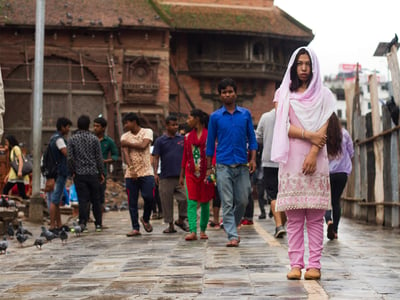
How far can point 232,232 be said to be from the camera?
1058cm

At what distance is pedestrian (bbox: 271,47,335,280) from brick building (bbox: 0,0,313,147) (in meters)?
26.4

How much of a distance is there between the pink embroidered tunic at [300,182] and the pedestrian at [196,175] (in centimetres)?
402

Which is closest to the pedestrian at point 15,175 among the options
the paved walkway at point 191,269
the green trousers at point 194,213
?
the paved walkway at point 191,269

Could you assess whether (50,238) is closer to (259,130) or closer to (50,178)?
(50,178)

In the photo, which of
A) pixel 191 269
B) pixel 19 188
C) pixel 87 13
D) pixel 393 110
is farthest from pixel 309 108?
pixel 87 13

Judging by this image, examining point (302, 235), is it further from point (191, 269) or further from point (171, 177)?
point (171, 177)

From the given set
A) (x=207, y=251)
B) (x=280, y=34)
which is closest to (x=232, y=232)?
(x=207, y=251)

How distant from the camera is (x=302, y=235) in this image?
7.54 m

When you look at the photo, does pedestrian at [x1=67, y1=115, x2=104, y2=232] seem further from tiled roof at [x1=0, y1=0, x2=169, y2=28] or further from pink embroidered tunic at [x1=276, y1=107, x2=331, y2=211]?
tiled roof at [x1=0, y1=0, x2=169, y2=28]

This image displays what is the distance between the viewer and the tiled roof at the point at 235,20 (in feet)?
131

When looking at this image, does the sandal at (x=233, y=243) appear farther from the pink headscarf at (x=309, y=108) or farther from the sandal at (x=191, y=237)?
the pink headscarf at (x=309, y=108)

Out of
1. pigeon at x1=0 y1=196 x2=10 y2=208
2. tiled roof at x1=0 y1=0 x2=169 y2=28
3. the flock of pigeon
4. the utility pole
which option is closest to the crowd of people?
the flock of pigeon

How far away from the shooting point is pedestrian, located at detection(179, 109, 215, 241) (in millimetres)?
11863

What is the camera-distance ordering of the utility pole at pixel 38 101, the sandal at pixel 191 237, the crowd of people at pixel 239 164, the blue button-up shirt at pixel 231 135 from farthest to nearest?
the utility pole at pixel 38 101 < the sandal at pixel 191 237 < the blue button-up shirt at pixel 231 135 < the crowd of people at pixel 239 164
